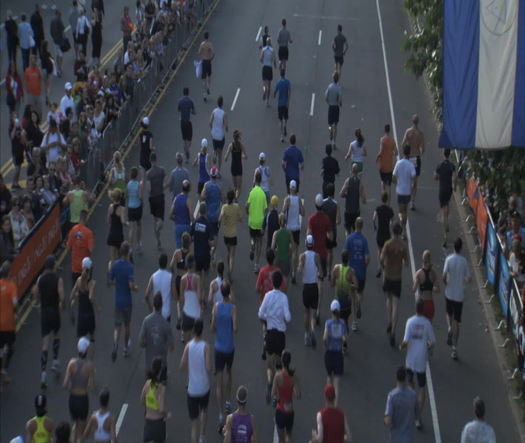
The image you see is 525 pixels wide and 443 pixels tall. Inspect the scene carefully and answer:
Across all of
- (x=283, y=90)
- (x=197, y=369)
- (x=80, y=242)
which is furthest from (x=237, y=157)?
(x=197, y=369)

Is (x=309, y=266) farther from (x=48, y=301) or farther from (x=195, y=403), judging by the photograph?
(x=48, y=301)

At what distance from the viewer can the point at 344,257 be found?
18.5 meters

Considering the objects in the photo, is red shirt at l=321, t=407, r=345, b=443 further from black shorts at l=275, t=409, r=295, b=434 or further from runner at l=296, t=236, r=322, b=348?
runner at l=296, t=236, r=322, b=348

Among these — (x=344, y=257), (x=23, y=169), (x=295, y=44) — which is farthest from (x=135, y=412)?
(x=295, y=44)

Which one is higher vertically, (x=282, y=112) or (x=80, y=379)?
(x=80, y=379)

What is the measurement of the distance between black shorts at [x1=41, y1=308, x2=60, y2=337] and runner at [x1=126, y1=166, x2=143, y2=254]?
4.26m

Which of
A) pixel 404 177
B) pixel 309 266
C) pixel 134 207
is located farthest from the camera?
pixel 404 177

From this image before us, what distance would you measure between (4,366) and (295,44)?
2292 centimetres

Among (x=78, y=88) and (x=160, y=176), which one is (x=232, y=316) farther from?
(x=78, y=88)

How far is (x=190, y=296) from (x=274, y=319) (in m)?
1.40

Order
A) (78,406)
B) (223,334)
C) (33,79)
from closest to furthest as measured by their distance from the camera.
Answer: (78,406) < (223,334) < (33,79)

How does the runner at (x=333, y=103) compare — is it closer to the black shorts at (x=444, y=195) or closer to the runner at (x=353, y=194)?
the black shorts at (x=444, y=195)

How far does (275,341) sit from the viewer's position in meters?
17.7

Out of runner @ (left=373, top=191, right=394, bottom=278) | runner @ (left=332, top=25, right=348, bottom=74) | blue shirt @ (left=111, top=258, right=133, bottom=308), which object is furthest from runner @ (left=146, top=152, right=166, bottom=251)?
runner @ (left=332, top=25, right=348, bottom=74)
